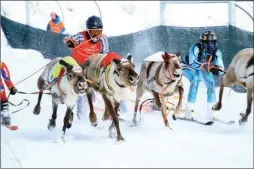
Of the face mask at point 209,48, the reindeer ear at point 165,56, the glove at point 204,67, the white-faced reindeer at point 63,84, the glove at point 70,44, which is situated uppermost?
the glove at point 70,44

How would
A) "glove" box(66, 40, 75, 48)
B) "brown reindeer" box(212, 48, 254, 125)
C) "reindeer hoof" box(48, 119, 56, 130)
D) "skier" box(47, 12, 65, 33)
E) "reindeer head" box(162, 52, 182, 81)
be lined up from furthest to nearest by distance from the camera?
1. "skier" box(47, 12, 65, 33)
2. "glove" box(66, 40, 75, 48)
3. "reindeer hoof" box(48, 119, 56, 130)
4. "reindeer head" box(162, 52, 182, 81)
5. "brown reindeer" box(212, 48, 254, 125)

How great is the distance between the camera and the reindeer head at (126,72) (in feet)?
11.0

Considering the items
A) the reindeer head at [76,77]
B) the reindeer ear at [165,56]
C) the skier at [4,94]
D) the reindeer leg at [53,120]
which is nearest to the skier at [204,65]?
the reindeer ear at [165,56]

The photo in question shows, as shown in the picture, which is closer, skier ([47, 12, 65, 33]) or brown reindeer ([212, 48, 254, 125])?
brown reindeer ([212, 48, 254, 125])

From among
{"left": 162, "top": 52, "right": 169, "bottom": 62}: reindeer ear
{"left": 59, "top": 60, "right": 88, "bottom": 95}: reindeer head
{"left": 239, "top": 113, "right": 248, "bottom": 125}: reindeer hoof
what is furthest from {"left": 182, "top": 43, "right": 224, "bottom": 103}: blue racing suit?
{"left": 59, "top": 60, "right": 88, "bottom": 95}: reindeer head

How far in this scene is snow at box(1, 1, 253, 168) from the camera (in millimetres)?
3277

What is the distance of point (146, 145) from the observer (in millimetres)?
3447

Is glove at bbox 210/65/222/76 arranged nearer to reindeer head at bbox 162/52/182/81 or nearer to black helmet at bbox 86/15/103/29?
reindeer head at bbox 162/52/182/81

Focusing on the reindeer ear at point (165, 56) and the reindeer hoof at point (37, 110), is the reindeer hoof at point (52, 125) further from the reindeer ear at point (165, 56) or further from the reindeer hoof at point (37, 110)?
the reindeer ear at point (165, 56)

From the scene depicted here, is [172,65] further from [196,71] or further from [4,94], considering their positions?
[4,94]

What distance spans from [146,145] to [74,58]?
0.71 metres

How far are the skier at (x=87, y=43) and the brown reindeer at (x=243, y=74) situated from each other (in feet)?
2.50

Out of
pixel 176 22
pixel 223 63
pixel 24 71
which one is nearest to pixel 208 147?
pixel 223 63

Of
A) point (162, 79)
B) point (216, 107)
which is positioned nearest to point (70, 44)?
point (162, 79)
